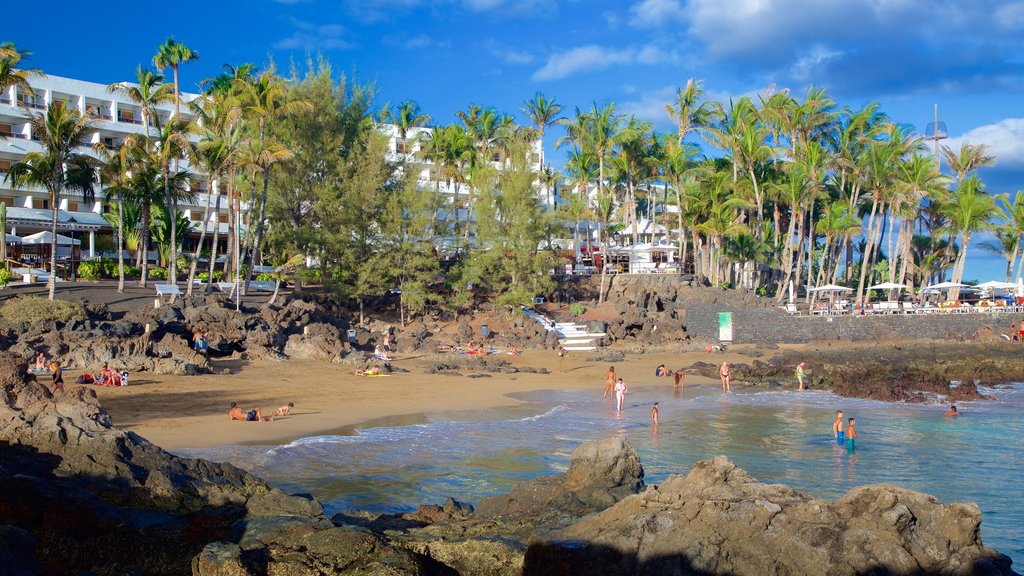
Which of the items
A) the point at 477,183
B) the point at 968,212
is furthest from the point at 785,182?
the point at 477,183

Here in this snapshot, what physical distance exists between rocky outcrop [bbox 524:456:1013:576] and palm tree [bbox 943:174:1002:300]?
47.9 metres

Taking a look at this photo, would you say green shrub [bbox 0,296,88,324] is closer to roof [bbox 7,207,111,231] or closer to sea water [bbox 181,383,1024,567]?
sea water [bbox 181,383,1024,567]

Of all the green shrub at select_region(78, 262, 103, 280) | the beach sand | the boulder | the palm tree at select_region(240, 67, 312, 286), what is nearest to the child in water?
the beach sand

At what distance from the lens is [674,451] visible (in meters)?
18.3

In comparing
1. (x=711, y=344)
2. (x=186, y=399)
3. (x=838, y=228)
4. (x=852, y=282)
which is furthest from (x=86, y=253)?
(x=852, y=282)

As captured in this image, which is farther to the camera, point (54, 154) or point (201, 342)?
point (54, 154)

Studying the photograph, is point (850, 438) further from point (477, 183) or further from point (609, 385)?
point (477, 183)

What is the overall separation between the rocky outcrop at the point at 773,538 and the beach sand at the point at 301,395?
10759 millimetres

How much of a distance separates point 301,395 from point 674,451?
1130cm

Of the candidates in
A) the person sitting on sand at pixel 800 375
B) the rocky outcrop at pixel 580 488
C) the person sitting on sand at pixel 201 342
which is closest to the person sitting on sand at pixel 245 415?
the person sitting on sand at pixel 201 342

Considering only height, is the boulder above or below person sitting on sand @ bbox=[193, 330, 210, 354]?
below

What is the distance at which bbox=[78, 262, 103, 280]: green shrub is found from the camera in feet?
133

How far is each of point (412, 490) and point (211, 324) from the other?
62.5 ft

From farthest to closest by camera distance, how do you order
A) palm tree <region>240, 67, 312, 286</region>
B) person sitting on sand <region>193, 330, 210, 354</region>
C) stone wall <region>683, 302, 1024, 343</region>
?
1. stone wall <region>683, 302, 1024, 343</region>
2. palm tree <region>240, 67, 312, 286</region>
3. person sitting on sand <region>193, 330, 210, 354</region>
